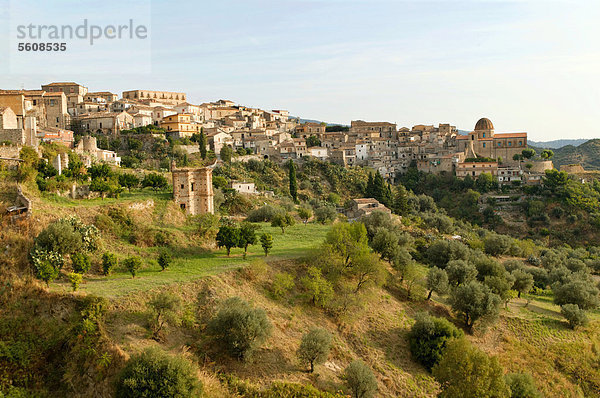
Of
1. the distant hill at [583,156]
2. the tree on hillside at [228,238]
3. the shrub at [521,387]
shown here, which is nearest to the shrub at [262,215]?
the tree on hillside at [228,238]

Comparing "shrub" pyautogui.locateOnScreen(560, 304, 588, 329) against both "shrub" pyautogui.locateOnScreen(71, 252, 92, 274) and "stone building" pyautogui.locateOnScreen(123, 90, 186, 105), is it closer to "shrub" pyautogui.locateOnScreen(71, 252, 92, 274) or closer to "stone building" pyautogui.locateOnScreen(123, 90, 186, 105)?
"shrub" pyautogui.locateOnScreen(71, 252, 92, 274)

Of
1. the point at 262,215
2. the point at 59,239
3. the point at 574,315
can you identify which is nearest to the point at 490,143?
the point at 574,315

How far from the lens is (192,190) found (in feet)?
92.3

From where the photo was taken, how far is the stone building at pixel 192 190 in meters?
27.6

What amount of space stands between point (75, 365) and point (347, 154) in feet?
208

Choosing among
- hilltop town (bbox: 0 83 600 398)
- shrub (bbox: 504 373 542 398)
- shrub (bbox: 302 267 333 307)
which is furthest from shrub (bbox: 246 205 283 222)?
shrub (bbox: 504 373 542 398)

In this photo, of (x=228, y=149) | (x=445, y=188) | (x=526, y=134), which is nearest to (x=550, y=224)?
(x=445, y=188)

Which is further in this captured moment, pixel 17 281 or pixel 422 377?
pixel 422 377

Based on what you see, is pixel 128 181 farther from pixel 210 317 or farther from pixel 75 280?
pixel 210 317

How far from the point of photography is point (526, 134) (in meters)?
76.8

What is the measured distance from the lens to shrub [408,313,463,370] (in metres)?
20.7

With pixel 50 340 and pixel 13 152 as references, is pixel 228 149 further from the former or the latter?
pixel 50 340

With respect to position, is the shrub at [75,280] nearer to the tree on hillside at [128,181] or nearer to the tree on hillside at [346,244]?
Result: the tree on hillside at [346,244]

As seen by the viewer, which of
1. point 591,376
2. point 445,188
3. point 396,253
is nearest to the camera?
point 591,376
